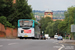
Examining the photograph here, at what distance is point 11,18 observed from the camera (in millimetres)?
58281

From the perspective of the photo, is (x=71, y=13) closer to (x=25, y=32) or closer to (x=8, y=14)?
(x=8, y=14)

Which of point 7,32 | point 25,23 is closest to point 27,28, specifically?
point 25,23

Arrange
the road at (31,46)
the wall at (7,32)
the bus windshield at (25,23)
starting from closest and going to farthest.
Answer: the road at (31,46)
the bus windshield at (25,23)
the wall at (7,32)

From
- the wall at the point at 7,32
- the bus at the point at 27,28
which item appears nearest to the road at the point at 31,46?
the bus at the point at 27,28

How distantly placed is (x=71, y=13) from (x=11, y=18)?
35.1 m

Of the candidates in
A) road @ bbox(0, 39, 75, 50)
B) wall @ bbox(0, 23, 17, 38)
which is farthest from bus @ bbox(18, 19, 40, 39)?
road @ bbox(0, 39, 75, 50)

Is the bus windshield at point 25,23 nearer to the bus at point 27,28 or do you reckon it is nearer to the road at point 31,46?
the bus at point 27,28

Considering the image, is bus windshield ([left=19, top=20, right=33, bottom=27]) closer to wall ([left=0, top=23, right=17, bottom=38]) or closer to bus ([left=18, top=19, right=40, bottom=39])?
bus ([left=18, top=19, right=40, bottom=39])

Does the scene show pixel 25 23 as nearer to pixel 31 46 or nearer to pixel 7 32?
pixel 7 32

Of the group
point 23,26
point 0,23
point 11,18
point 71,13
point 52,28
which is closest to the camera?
point 23,26

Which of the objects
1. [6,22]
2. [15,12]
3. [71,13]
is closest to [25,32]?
[6,22]

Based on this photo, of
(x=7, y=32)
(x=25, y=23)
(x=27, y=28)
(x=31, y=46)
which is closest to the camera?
(x=31, y=46)

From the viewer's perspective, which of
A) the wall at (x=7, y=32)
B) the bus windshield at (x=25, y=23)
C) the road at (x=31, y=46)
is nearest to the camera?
the road at (x=31, y=46)

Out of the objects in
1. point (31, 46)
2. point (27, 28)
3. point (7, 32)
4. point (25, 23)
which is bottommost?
point (7, 32)
